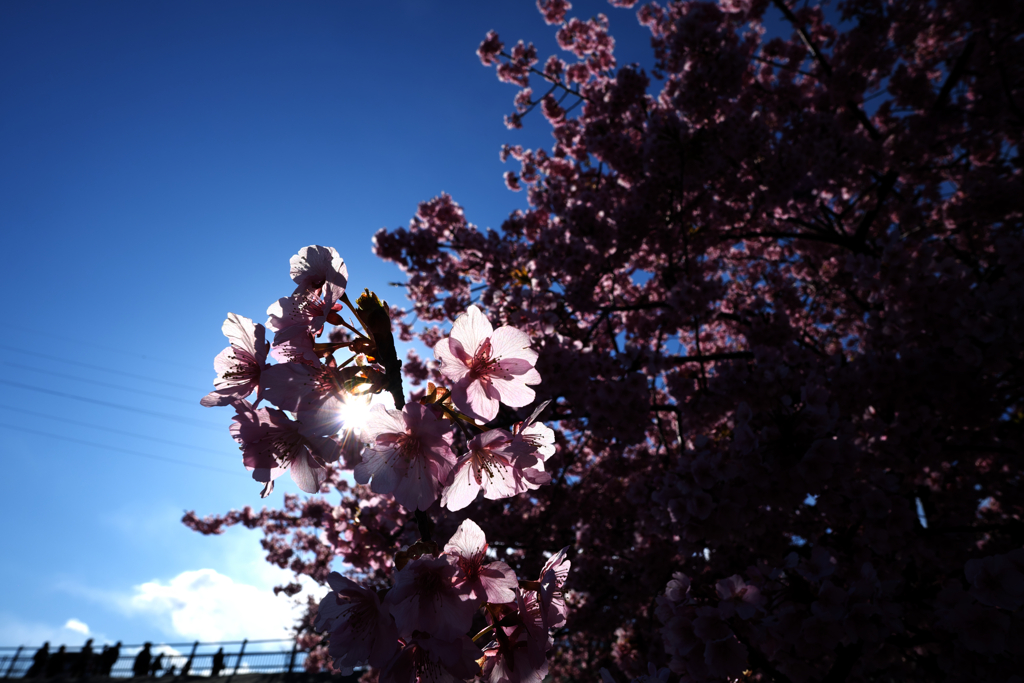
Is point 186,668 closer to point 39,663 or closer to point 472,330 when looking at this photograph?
point 39,663

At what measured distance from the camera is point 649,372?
226 inches

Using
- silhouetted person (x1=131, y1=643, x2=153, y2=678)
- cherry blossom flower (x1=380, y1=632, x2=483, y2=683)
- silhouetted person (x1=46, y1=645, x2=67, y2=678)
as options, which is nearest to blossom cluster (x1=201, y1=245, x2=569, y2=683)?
cherry blossom flower (x1=380, y1=632, x2=483, y2=683)

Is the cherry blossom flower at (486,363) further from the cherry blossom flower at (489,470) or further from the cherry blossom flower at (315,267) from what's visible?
the cherry blossom flower at (315,267)

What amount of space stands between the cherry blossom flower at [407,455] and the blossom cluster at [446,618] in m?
0.15

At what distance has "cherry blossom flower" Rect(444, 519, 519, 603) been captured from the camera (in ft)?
4.23

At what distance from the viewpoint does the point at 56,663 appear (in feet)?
53.5

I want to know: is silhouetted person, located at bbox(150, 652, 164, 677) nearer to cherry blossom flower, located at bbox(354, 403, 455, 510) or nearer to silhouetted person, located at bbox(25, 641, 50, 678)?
silhouetted person, located at bbox(25, 641, 50, 678)

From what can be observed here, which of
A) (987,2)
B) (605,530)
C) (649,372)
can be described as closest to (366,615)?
(649,372)

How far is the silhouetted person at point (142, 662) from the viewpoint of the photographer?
655 inches

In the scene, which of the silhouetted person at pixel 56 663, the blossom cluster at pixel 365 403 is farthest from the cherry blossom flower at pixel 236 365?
the silhouetted person at pixel 56 663

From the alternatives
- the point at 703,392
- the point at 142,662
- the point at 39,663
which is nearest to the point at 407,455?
the point at 703,392

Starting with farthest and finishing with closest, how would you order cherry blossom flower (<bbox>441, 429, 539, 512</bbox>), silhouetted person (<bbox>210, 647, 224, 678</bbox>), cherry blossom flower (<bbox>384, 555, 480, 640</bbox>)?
silhouetted person (<bbox>210, 647, 224, 678</bbox>) < cherry blossom flower (<bbox>441, 429, 539, 512</bbox>) < cherry blossom flower (<bbox>384, 555, 480, 640</bbox>)

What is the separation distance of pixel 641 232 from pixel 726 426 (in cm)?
335

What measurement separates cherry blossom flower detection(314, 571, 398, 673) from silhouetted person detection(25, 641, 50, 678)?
24152 mm
